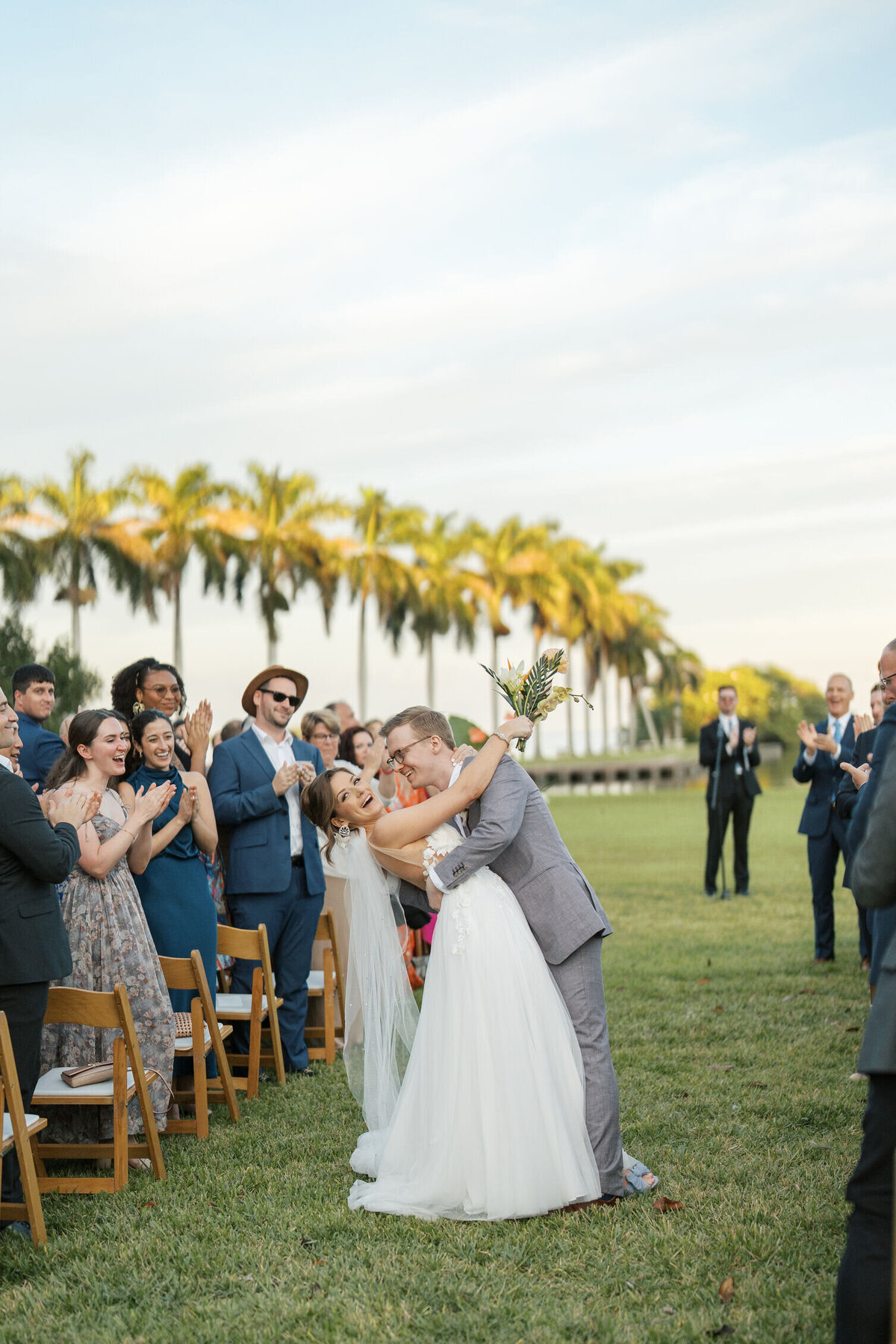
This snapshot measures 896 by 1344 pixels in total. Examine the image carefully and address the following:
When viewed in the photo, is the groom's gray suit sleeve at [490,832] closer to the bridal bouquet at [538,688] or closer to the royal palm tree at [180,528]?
the bridal bouquet at [538,688]

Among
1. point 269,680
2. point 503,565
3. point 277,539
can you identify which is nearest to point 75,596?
point 277,539

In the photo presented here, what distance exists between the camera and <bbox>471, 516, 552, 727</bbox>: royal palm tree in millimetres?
63031

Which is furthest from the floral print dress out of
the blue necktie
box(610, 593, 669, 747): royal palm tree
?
box(610, 593, 669, 747): royal palm tree

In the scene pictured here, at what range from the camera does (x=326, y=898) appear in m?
10.0

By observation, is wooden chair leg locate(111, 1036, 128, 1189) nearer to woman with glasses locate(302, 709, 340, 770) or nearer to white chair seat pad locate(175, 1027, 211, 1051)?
white chair seat pad locate(175, 1027, 211, 1051)

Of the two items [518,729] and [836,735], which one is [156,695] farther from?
[836,735]

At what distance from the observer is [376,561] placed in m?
53.8

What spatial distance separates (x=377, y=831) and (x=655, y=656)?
261 feet

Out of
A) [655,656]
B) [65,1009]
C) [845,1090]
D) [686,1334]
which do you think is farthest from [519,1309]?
[655,656]

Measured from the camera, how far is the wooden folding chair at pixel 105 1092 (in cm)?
546

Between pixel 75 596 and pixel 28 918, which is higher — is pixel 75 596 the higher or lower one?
the higher one

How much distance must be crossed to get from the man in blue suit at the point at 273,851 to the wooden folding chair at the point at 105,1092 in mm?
2301

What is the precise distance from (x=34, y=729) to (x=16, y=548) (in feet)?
113

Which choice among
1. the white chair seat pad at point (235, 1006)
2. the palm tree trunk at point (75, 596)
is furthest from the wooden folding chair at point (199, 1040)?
the palm tree trunk at point (75, 596)
